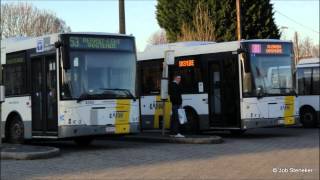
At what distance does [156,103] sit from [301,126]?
8.23 meters

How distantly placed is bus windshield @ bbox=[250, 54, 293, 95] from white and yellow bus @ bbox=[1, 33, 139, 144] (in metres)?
4.45

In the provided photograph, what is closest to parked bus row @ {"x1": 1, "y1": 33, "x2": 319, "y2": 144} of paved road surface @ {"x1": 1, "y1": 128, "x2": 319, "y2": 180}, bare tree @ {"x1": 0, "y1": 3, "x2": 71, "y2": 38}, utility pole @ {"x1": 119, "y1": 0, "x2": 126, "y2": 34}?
paved road surface @ {"x1": 1, "y1": 128, "x2": 319, "y2": 180}

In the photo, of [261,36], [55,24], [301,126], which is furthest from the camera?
[55,24]

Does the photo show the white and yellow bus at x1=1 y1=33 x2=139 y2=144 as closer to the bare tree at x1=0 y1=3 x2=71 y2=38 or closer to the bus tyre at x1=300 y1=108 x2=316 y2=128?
the bus tyre at x1=300 y1=108 x2=316 y2=128

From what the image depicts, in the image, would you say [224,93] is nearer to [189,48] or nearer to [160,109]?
[189,48]

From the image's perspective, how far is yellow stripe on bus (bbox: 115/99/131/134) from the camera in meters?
15.4

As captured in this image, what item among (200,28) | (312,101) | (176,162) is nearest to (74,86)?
(176,162)

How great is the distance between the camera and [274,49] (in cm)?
1889

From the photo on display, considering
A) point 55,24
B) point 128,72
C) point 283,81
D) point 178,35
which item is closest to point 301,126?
point 283,81

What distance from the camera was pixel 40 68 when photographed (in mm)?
15727

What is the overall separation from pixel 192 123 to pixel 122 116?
190 inches

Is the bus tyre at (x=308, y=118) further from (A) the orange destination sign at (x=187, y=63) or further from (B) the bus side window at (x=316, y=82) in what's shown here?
(A) the orange destination sign at (x=187, y=63)

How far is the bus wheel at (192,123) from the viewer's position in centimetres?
1973

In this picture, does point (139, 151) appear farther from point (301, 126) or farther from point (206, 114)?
point (301, 126)
